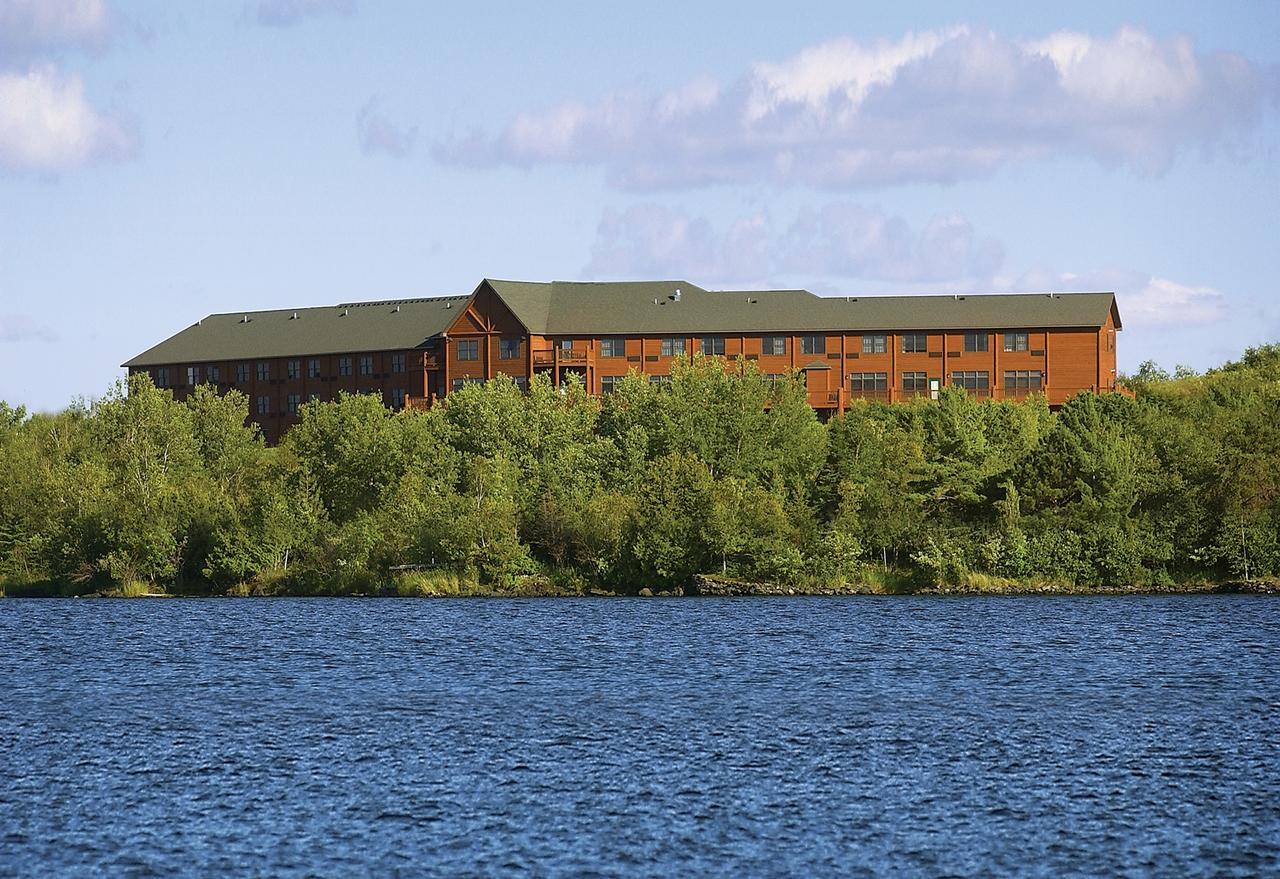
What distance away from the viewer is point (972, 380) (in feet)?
434

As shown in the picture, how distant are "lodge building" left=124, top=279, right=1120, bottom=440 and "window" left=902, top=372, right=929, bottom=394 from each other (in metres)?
0.08

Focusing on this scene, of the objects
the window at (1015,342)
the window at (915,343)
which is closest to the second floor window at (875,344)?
the window at (915,343)

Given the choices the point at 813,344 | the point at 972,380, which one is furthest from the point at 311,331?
the point at 972,380

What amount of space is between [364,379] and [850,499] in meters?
63.9

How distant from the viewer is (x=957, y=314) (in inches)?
5295

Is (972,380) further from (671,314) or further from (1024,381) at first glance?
(671,314)

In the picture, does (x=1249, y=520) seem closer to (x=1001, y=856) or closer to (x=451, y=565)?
(x=451, y=565)

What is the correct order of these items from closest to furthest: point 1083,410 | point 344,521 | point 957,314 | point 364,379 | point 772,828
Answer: point 772,828
point 1083,410
point 344,521
point 957,314
point 364,379

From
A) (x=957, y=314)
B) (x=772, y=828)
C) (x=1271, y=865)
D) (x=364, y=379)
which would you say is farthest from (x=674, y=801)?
(x=364, y=379)

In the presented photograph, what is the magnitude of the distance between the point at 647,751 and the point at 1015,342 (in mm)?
99864

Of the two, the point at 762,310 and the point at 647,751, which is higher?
the point at 762,310

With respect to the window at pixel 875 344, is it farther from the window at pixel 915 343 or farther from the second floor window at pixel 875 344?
the window at pixel 915 343

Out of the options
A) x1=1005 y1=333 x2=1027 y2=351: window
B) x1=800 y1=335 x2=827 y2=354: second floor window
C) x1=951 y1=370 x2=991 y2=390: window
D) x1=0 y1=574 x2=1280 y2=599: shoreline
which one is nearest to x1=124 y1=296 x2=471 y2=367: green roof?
x1=800 y1=335 x2=827 y2=354: second floor window

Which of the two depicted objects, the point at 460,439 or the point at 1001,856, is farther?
the point at 460,439
